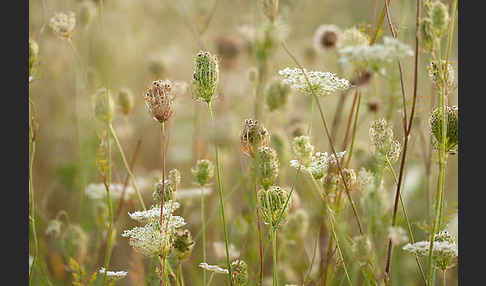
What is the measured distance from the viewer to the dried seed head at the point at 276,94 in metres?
1.54

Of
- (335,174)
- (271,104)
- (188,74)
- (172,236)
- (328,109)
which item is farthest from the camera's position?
(188,74)

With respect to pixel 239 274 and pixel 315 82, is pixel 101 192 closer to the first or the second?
pixel 239 274

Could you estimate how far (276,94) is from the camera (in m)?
1.54

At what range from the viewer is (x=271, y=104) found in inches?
61.2

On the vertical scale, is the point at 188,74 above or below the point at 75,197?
above

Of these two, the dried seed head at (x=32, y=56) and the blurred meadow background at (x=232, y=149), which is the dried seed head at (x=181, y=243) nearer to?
the blurred meadow background at (x=232, y=149)

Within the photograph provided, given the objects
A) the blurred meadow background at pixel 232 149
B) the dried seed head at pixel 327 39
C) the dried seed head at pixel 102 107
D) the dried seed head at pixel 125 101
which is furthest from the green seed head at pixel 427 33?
the dried seed head at pixel 125 101

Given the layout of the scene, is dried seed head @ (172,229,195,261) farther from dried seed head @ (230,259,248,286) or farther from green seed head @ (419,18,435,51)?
green seed head @ (419,18,435,51)

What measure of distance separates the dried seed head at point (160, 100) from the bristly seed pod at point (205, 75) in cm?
6

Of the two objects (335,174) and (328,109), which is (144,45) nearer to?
(328,109)

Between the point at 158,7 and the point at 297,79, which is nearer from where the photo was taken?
the point at 297,79

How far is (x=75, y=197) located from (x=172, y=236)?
48.8 inches

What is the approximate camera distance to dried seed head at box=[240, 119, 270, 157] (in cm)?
108

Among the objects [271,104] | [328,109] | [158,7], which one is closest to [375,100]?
[271,104]
